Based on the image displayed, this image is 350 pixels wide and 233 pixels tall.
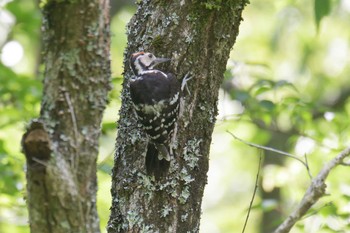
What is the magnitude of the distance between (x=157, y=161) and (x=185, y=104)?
0.37m

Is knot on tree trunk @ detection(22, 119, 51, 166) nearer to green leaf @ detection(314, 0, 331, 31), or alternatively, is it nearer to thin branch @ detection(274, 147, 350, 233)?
green leaf @ detection(314, 0, 331, 31)

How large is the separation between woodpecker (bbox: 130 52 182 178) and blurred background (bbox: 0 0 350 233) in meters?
0.49

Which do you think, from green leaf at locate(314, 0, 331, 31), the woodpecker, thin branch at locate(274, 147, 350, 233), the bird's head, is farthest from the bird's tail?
green leaf at locate(314, 0, 331, 31)

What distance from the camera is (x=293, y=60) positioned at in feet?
36.1

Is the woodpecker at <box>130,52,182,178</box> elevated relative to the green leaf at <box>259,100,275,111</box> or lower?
lower

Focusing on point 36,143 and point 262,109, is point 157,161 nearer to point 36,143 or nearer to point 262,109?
point 36,143

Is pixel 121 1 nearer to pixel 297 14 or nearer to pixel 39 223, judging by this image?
pixel 297 14

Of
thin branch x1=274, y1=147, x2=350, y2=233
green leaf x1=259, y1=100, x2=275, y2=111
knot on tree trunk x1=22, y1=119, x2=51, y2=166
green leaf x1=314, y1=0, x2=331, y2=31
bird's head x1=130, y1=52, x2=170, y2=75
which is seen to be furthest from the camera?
green leaf x1=259, y1=100, x2=275, y2=111

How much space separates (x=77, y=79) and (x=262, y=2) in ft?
28.6

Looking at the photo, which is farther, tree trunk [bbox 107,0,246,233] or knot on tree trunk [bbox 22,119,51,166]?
tree trunk [bbox 107,0,246,233]

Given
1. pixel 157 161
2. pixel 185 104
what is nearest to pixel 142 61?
pixel 185 104

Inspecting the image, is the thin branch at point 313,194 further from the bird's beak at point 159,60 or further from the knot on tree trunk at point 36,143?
the knot on tree trunk at point 36,143

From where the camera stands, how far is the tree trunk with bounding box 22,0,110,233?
205cm

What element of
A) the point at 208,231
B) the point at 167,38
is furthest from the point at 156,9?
the point at 208,231
